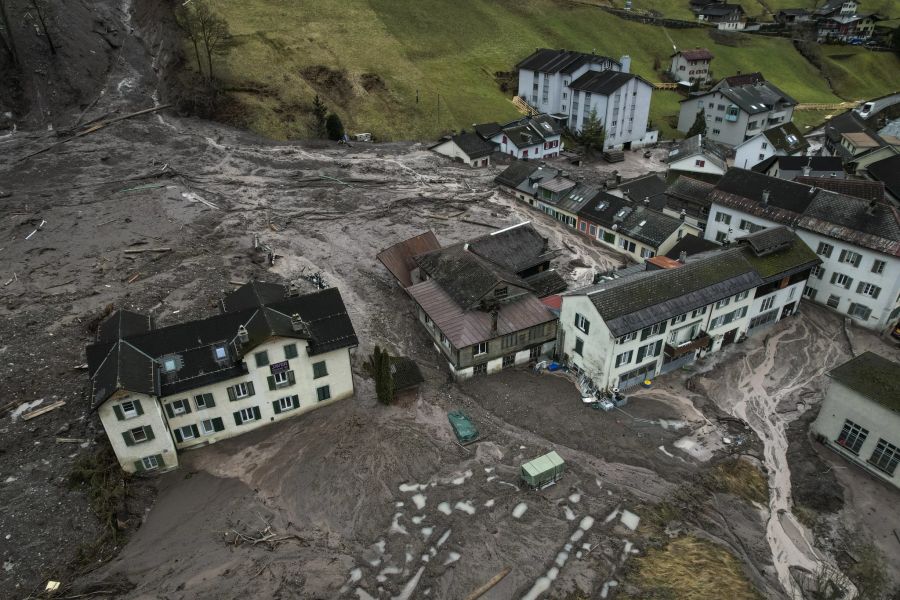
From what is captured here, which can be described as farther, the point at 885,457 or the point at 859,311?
the point at 859,311

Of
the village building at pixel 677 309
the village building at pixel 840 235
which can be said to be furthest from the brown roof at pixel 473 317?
the village building at pixel 840 235

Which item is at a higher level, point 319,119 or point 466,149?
point 319,119

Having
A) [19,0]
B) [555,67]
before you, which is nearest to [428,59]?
[555,67]

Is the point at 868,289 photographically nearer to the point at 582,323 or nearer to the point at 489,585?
the point at 582,323

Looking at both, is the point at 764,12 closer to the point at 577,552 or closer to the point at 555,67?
the point at 555,67

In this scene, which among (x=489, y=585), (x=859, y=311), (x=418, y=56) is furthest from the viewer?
(x=418, y=56)

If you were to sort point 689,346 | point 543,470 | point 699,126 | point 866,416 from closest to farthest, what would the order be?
point 543,470
point 866,416
point 689,346
point 699,126

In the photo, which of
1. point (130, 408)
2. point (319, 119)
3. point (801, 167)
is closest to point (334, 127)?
point (319, 119)
